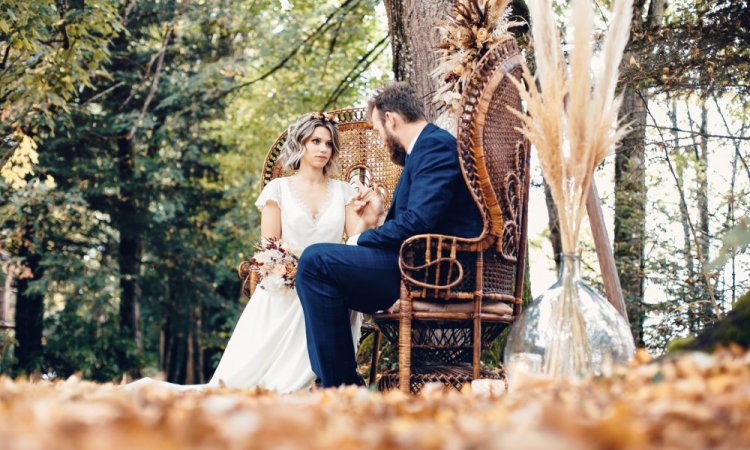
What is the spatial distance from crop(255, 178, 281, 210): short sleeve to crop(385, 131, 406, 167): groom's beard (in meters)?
0.98

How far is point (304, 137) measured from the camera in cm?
496

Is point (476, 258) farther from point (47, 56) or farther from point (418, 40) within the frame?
point (47, 56)

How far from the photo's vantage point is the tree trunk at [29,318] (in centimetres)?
1049

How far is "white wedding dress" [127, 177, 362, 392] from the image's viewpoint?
4.53m

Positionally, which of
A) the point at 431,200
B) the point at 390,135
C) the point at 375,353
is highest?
the point at 390,135

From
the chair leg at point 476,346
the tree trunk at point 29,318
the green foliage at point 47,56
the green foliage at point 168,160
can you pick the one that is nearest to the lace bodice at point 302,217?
the chair leg at point 476,346

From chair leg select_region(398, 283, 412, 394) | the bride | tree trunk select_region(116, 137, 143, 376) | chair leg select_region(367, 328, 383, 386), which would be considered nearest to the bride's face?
the bride

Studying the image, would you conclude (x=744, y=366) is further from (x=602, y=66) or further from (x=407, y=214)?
(x=407, y=214)

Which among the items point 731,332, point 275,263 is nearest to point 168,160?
point 275,263

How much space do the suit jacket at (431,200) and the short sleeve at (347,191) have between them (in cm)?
107

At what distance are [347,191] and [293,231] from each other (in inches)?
16.9

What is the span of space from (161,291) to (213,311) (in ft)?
6.27

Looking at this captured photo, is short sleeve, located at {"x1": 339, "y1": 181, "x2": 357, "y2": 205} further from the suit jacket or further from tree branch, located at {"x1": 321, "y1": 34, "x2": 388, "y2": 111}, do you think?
tree branch, located at {"x1": 321, "y1": 34, "x2": 388, "y2": 111}

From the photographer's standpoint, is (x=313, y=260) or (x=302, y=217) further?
(x=302, y=217)
